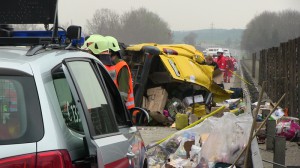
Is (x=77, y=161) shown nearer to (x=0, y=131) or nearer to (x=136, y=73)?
(x=0, y=131)

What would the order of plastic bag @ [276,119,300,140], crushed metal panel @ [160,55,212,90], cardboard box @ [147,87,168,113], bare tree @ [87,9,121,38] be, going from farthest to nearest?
bare tree @ [87,9,121,38] → cardboard box @ [147,87,168,113] → crushed metal panel @ [160,55,212,90] → plastic bag @ [276,119,300,140]

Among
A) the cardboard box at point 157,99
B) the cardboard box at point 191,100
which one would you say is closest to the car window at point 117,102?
the cardboard box at point 157,99

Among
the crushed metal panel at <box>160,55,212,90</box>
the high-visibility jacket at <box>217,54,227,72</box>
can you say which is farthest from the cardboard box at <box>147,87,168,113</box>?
the high-visibility jacket at <box>217,54,227,72</box>

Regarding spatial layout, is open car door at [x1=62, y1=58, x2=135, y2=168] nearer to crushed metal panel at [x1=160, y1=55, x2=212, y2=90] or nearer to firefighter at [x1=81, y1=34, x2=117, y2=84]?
firefighter at [x1=81, y1=34, x2=117, y2=84]

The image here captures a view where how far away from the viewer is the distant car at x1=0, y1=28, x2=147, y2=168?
3.17 metres

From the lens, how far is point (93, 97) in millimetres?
4258

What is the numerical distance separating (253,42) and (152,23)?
21492 millimetres

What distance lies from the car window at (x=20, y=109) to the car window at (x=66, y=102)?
0.30m

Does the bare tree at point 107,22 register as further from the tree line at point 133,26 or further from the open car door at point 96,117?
the open car door at point 96,117

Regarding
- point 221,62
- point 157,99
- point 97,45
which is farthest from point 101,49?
point 221,62

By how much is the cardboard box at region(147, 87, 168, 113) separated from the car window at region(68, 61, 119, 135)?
9.82 metres

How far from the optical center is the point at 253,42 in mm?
124188

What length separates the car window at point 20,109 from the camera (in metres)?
3.21

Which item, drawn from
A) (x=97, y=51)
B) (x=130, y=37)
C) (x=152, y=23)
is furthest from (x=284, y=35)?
(x=97, y=51)
